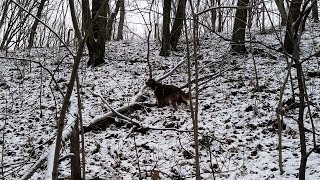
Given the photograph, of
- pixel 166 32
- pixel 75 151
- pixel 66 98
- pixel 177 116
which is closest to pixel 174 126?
pixel 177 116

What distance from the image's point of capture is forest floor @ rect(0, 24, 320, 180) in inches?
165

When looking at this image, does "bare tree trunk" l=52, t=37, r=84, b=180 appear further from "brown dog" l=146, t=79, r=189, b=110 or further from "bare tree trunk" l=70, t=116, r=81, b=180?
"brown dog" l=146, t=79, r=189, b=110

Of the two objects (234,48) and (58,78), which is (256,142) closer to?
(234,48)

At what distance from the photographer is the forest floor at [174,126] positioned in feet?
13.8

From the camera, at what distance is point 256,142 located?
470 centimetres

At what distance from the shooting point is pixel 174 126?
5.51m

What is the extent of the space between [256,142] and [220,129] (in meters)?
0.69

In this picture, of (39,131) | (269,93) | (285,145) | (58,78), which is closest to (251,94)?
(269,93)

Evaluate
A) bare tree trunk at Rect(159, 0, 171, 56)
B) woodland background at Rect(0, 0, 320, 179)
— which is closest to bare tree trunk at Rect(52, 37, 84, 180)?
woodland background at Rect(0, 0, 320, 179)

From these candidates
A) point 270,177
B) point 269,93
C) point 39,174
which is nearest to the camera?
point 270,177

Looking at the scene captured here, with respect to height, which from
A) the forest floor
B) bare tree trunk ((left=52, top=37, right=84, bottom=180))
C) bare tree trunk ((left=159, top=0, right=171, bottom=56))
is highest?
bare tree trunk ((left=159, top=0, right=171, bottom=56))

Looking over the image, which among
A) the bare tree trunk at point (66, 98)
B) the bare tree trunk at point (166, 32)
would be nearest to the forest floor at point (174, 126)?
the bare tree trunk at point (66, 98)

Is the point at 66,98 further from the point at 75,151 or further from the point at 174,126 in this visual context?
the point at 174,126

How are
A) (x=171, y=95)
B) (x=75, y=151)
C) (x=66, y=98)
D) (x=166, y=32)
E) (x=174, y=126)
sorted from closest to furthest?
(x=66, y=98) → (x=75, y=151) → (x=174, y=126) → (x=171, y=95) → (x=166, y=32)
